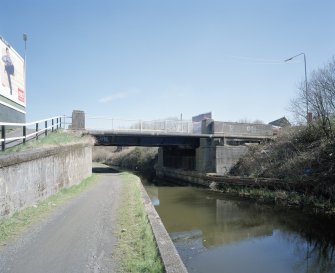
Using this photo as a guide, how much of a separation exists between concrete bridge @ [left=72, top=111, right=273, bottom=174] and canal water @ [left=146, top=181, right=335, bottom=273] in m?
9.65

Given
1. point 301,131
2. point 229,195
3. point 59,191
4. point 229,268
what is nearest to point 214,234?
point 229,268

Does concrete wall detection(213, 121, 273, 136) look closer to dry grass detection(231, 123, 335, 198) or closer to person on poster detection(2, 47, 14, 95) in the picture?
dry grass detection(231, 123, 335, 198)

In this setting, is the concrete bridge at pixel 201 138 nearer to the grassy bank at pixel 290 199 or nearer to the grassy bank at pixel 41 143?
the grassy bank at pixel 290 199

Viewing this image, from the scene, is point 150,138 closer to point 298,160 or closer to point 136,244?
point 298,160

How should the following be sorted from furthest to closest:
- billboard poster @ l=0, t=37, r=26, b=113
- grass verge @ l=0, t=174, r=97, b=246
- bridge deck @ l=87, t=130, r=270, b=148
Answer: bridge deck @ l=87, t=130, r=270, b=148, billboard poster @ l=0, t=37, r=26, b=113, grass verge @ l=0, t=174, r=97, b=246

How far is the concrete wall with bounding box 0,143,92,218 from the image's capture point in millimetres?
7758

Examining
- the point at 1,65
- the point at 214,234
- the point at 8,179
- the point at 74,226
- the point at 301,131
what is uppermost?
the point at 1,65

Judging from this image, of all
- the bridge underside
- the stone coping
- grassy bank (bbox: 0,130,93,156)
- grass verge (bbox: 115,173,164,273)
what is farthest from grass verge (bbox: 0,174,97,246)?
the bridge underside

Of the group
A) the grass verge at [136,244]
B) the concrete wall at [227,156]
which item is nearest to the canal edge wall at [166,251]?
the grass verge at [136,244]

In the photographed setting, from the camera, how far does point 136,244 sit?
6.52 m

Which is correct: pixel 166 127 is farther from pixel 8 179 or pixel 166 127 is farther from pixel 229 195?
pixel 8 179

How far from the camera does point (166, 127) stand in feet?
97.1

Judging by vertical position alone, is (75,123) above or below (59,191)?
above

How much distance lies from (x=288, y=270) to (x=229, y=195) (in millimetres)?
14373
